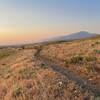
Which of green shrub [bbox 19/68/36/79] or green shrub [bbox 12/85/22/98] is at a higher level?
green shrub [bbox 19/68/36/79]

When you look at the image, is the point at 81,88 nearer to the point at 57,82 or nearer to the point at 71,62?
the point at 57,82

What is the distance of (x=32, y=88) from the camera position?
14.7 meters

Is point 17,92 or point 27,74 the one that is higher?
point 27,74

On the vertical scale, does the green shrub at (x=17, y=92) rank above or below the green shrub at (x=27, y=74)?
below

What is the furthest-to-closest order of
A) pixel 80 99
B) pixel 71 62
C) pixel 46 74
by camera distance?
pixel 71 62 < pixel 46 74 < pixel 80 99

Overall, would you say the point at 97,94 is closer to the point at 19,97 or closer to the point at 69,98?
the point at 69,98

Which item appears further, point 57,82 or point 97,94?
point 57,82

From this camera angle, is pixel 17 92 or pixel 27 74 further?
pixel 27 74

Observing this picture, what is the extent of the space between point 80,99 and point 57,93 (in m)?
1.61

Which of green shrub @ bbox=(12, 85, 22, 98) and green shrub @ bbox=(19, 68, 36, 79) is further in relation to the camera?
green shrub @ bbox=(19, 68, 36, 79)

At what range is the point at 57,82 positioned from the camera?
15148 millimetres

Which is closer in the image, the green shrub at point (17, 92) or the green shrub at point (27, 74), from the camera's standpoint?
the green shrub at point (17, 92)

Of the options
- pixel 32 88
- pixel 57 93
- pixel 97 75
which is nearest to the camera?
pixel 57 93

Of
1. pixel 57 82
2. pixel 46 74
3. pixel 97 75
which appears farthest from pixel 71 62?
pixel 57 82
